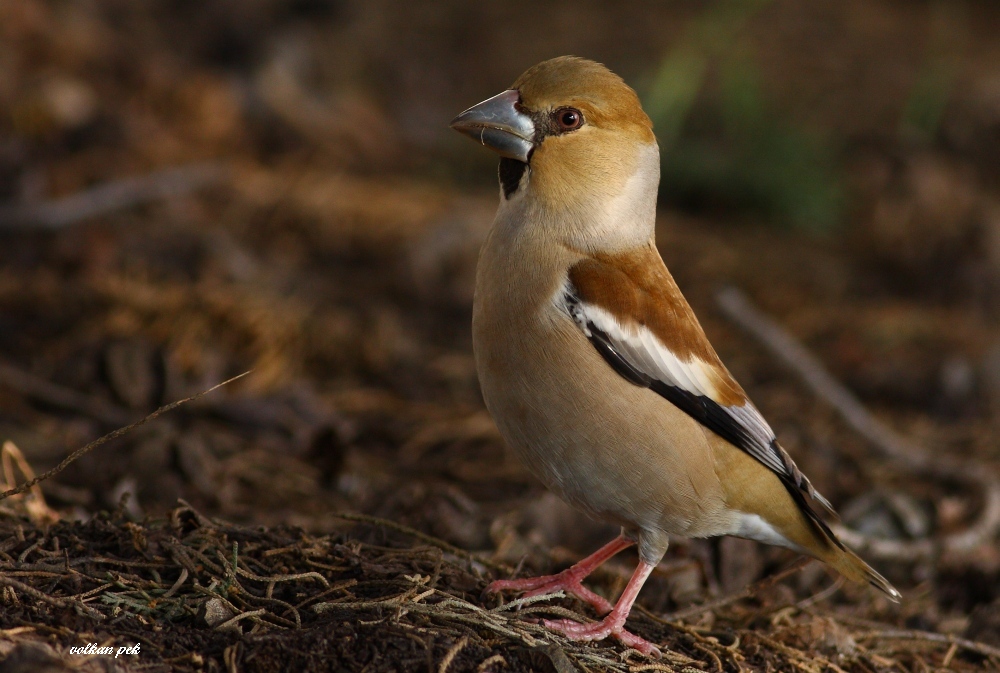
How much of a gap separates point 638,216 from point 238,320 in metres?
2.98

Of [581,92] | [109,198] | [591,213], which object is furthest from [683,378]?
[109,198]

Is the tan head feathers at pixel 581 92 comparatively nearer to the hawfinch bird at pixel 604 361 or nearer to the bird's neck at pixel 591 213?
the hawfinch bird at pixel 604 361

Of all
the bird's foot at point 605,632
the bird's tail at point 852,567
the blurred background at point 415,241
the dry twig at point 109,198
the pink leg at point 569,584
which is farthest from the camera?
the dry twig at point 109,198

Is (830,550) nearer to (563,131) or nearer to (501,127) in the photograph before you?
(563,131)

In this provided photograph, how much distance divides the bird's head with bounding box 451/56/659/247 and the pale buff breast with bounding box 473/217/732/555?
277 millimetres

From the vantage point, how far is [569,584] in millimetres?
3701

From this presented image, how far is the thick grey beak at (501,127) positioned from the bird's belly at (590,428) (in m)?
0.69

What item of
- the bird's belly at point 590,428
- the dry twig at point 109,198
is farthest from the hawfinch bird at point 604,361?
the dry twig at point 109,198

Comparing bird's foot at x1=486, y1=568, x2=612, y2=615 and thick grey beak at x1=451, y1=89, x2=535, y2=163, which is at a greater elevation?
thick grey beak at x1=451, y1=89, x2=535, y2=163

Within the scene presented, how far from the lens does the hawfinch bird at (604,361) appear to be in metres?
3.40

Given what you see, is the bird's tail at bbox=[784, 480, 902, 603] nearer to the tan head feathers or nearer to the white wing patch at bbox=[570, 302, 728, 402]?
the white wing patch at bbox=[570, 302, 728, 402]

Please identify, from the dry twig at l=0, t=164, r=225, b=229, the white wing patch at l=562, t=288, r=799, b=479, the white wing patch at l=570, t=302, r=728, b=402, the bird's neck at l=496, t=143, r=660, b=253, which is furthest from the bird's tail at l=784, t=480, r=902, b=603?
the dry twig at l=0, t=164, r=225, b=229

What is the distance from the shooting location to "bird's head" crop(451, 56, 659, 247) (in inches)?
145

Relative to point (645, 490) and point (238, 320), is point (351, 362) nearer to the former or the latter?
point (238, 320)
